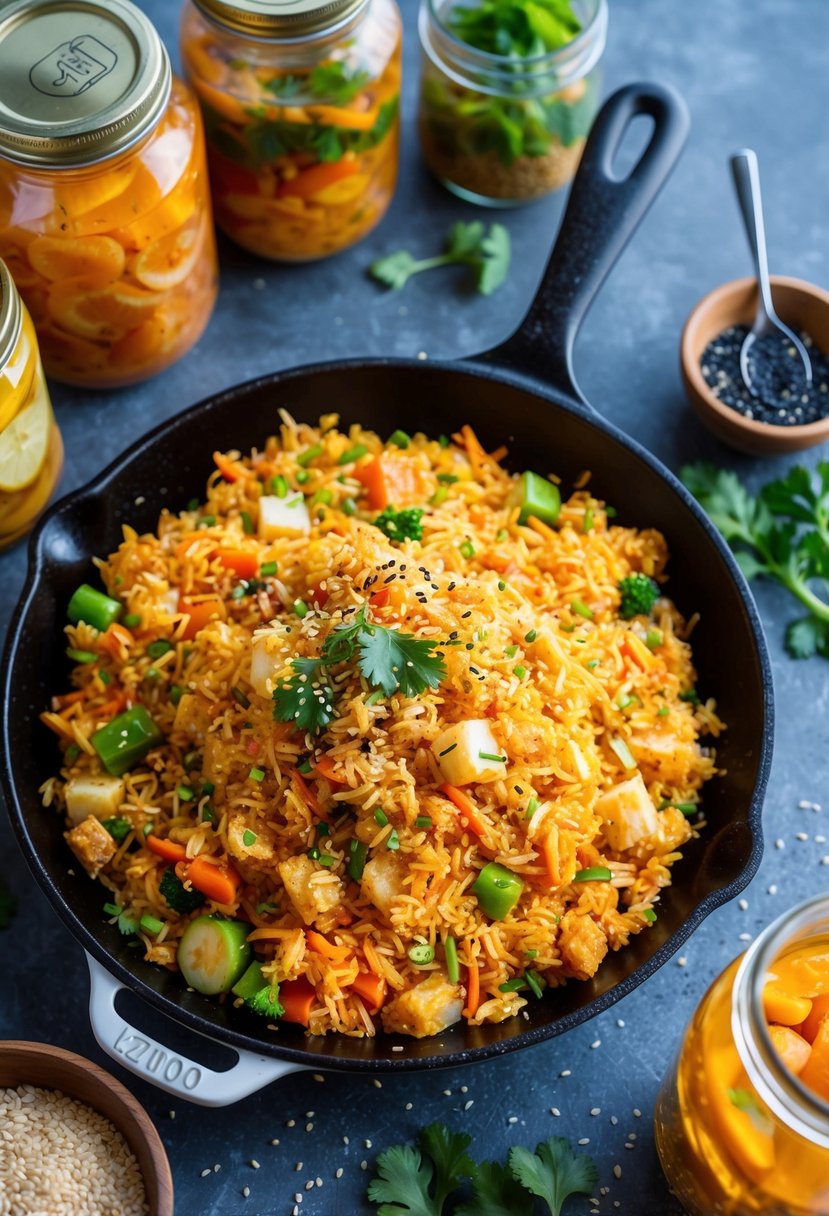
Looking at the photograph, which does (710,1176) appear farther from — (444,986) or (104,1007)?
(104,1007)

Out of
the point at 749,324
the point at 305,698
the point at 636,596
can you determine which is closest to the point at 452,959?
the point at 305,698

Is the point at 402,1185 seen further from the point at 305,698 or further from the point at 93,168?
the point at 93,168

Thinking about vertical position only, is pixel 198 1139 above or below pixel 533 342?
below

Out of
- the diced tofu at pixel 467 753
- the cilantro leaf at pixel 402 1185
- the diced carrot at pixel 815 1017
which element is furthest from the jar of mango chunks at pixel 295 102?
the cilantro leaf at pixel 402 1185

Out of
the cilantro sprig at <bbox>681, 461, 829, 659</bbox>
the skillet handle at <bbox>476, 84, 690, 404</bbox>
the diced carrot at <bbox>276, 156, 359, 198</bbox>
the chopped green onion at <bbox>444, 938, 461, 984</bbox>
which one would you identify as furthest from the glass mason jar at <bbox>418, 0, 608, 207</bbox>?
the chopped green onion at <bbox>444, 938, 461, 984</bbox>

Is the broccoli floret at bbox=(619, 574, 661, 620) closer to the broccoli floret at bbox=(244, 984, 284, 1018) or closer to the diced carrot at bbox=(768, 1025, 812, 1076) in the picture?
the diced carrot at bbox=(768, 1025, 812, 1076)

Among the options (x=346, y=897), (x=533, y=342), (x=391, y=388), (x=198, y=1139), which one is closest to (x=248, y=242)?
(x=391, y=388)

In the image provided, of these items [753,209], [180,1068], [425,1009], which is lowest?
[180,1068]
